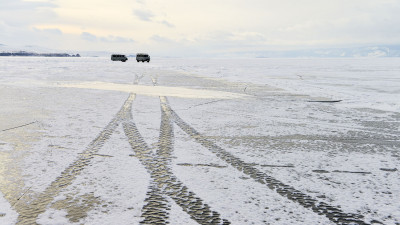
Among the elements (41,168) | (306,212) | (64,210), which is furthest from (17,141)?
(306,212)

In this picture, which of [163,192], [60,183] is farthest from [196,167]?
[60,183]

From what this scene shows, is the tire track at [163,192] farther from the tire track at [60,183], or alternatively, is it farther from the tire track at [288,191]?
the tire track at [288,191]

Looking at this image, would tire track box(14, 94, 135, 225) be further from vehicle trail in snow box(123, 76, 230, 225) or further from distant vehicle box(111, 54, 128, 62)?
distant vehicle box(111, 54, 128, 62)

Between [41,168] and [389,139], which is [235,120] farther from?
[41,168]

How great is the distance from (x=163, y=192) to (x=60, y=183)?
1.08 meters

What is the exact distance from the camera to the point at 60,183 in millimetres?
3449

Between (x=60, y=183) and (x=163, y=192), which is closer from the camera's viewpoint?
(x=163, y=192)

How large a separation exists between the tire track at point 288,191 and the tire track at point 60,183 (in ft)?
5.29

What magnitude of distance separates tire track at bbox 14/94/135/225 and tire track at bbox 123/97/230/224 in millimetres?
542

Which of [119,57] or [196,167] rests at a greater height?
[119,57]

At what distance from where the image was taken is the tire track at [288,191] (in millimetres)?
2783

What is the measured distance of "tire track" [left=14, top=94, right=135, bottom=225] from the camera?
2750 millimetres

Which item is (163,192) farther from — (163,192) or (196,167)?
(196,167)

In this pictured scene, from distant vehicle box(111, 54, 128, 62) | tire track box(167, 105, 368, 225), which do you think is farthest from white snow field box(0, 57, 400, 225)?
distant vehicle box(111, 54, 128, 62)
